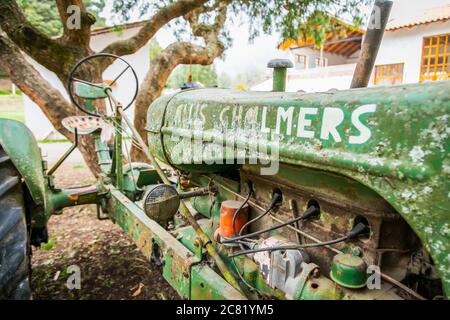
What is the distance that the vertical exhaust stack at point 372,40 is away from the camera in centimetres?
130

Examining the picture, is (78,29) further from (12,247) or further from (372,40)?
(372,40)

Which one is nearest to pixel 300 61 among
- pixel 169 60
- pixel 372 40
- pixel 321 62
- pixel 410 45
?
pixel 321 62

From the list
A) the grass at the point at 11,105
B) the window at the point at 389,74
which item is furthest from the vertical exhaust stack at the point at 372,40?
the grass at the point at 11,105

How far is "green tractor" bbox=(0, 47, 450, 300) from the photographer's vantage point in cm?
75

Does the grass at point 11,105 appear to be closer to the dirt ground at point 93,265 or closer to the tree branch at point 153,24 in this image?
the tree branch at point 153,24

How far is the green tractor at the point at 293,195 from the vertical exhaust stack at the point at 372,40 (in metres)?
0.41

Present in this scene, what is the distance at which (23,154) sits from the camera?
6.25 ft

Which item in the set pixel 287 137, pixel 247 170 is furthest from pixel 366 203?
pixel 247 170

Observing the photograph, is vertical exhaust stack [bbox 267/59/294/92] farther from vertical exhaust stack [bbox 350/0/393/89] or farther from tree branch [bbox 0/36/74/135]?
tree branch [bbox 0/36/74/135]

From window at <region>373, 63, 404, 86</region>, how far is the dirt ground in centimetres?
655

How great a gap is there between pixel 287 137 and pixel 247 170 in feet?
1.50

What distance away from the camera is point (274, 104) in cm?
109

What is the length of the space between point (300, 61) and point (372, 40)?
507 inches

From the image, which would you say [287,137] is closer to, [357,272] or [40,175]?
[357,272]
